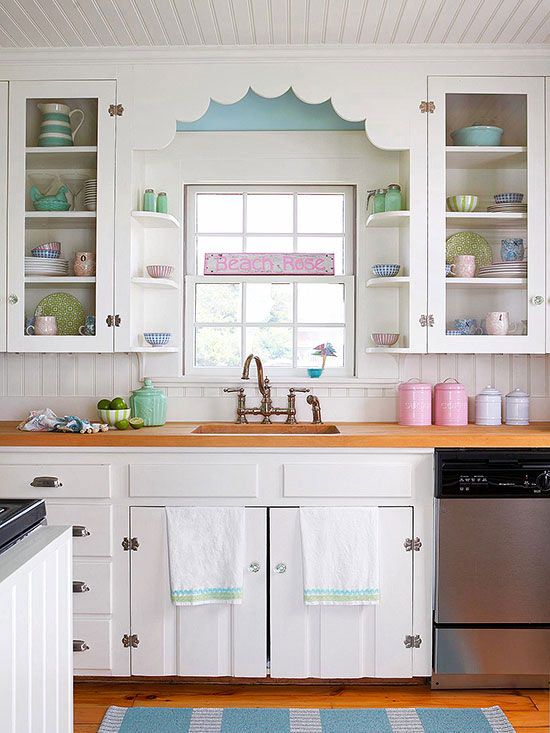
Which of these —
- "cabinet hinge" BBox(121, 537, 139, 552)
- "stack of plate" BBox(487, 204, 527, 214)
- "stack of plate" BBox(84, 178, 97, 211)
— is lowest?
"cabinet hinge" BBox(121, 537, 139, 552)

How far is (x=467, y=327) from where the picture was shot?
116 inches

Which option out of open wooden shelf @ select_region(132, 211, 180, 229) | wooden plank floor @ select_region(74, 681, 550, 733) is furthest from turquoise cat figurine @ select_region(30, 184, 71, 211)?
wooden plank floor @ select_region(74, 681, 550, 733)

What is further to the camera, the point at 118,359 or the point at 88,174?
the point at 118,359

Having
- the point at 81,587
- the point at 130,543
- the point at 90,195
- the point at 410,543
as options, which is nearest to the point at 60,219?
the point at 90,195

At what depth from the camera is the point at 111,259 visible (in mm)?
2916

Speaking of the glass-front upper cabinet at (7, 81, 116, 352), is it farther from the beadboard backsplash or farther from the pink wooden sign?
the pink wooden sign

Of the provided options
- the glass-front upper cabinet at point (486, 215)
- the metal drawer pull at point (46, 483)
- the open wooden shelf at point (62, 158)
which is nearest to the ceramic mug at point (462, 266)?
the glass-front upper cabinet at point (486, 215)

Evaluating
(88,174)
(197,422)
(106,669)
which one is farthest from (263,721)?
(88,174)

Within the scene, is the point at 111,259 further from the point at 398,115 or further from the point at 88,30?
the point at 398,115

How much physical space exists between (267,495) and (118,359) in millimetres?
1050

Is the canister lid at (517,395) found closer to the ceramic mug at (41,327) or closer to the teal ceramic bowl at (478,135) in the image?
the teal ceramic bowl at (478,135)

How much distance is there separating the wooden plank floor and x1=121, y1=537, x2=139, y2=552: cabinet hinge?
54cm

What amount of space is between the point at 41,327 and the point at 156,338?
479 millimetres

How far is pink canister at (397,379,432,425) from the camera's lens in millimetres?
3018
